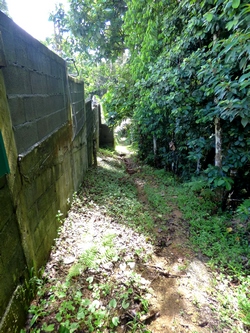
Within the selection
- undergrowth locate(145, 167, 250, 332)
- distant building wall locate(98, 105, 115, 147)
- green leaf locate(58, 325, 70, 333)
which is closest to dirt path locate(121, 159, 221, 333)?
undergrowth locate(145, 167, 250, 332)

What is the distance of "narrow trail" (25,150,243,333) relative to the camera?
5.76ft

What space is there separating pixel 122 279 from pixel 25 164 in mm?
1674

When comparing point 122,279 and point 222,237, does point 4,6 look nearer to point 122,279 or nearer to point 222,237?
point 122,279

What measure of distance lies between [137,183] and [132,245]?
3.43 m

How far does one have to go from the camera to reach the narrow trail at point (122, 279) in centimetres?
176

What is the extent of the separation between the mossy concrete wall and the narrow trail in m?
0.27

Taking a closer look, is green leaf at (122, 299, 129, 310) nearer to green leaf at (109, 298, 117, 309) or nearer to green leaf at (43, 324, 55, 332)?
green leaf at (109, 298, 117, 309)

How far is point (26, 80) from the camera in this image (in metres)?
A: 1.70

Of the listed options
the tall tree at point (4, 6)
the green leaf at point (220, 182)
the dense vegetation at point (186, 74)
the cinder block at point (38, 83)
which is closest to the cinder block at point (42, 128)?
the cinder block at point (38, 83)

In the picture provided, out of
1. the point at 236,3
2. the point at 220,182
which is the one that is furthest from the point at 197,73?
the point at 220,182

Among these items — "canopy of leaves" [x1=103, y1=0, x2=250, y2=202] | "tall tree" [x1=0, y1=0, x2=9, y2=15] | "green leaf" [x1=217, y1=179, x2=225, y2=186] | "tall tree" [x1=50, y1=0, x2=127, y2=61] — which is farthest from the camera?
"tall tree" [x1=0, y1=0, x2=9, y2=15]

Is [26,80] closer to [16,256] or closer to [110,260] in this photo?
[16,256]

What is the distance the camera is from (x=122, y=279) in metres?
2.21

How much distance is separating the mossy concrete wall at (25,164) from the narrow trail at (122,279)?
267 mm
